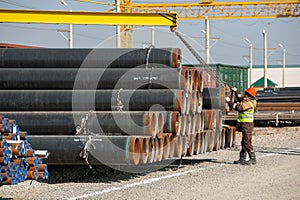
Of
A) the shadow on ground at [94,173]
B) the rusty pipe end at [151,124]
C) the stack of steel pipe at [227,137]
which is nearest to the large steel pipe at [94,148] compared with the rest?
the rusty pipe end at [151,124]

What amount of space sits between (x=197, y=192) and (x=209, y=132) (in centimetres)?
430

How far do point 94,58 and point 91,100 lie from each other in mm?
1051

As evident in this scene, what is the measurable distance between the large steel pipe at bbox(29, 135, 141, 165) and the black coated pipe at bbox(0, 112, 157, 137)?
232mm

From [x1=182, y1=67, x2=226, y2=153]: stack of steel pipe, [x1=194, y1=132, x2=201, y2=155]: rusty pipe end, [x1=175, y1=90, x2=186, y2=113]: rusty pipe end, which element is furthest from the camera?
[x1=182, y1=67, x2=226, y2=153]: stack of steel pipe

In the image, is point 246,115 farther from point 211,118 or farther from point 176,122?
point 176,122

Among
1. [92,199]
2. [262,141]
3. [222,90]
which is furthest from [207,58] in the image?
[92,199]

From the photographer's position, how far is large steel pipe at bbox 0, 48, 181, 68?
12.7 metres

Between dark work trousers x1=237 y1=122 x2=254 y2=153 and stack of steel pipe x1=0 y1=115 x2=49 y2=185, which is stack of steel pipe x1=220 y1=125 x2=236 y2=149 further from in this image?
stack of steel pipe x1=0 y1=115 x2=49 y2=185

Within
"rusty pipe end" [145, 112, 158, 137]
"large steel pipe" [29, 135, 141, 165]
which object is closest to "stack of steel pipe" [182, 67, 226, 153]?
"rusty pipe end" [145, 112, 158, 137]

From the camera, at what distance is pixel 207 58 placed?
44.7 meters

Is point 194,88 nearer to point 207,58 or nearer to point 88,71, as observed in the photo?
point 88,71

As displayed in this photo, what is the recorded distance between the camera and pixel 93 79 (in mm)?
12414

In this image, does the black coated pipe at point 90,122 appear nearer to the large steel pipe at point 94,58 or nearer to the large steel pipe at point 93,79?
the large steel pipe at point 93,79

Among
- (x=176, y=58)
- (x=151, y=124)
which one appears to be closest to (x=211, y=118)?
(x=176, y=58)
